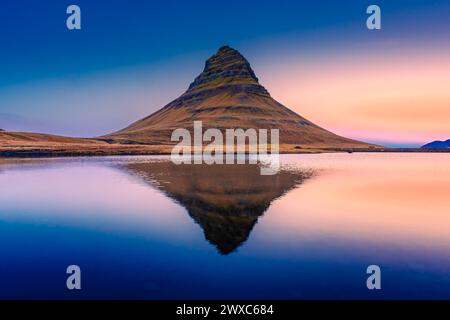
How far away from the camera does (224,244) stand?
1830 cm

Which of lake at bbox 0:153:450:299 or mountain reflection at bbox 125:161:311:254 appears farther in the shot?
mountain reflection at bbox 125:161:311:254

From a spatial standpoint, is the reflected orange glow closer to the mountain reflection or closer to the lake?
the lake

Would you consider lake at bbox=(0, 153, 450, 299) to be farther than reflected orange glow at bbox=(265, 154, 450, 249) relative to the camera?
No

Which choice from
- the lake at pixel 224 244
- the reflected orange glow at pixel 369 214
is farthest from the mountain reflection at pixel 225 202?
the reflected orange glow at pixel 369 214

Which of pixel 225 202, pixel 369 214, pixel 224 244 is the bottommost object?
pixel 224 244

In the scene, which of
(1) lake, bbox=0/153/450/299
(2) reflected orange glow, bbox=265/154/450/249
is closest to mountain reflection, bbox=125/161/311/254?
(1) lake, bbox=0/153/450/299

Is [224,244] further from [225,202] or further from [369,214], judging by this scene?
[369,214]

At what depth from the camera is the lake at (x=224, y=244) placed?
12.8m

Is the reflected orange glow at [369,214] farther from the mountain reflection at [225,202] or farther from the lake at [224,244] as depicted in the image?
the mountain reflection at [225,202]

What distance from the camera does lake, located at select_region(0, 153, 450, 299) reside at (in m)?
12.8

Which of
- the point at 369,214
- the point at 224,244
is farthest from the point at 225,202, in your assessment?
the point at 369,214

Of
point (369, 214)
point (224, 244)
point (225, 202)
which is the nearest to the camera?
point (224, 244)

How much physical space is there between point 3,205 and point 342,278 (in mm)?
28421
